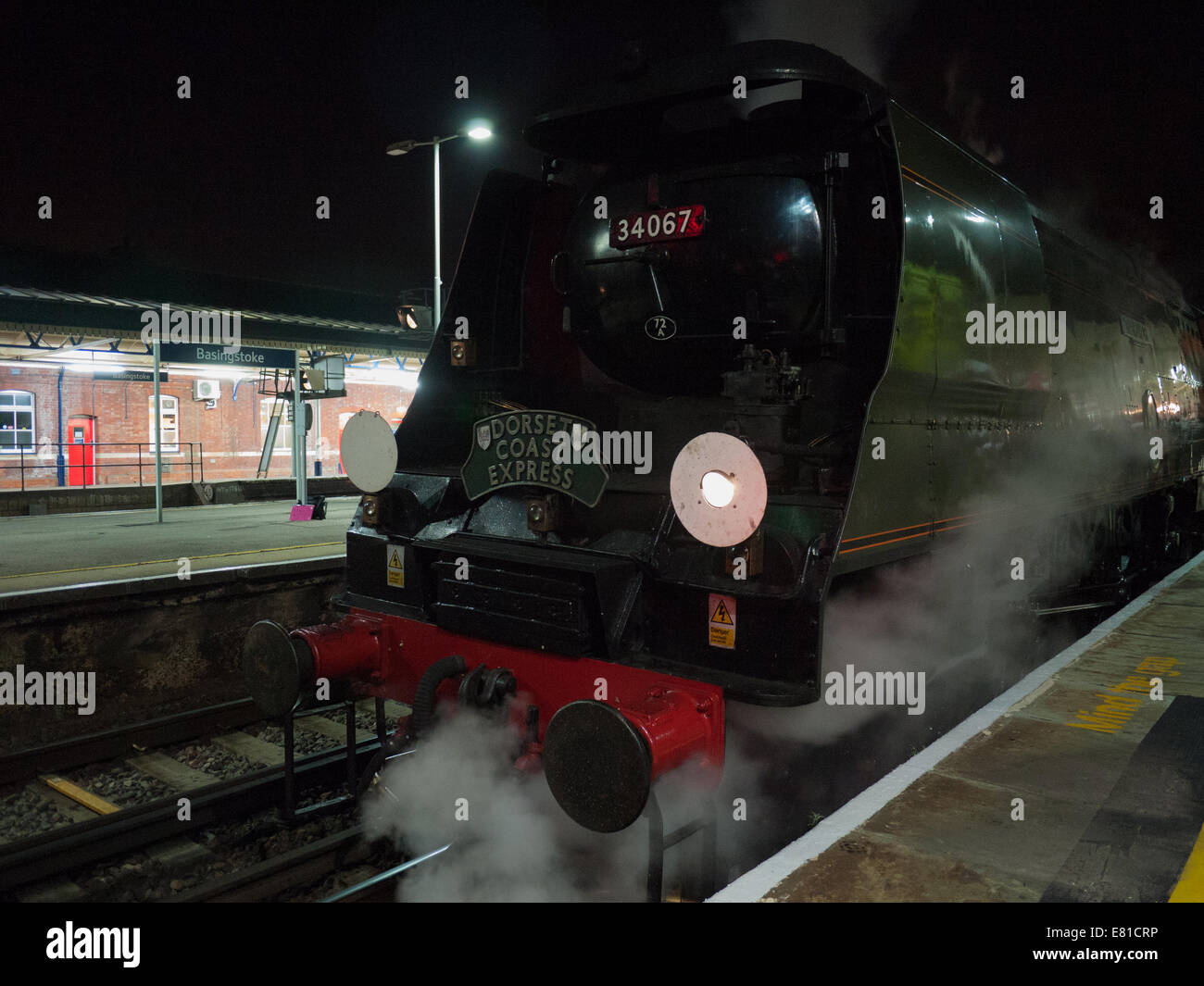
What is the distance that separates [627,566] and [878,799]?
1252 millimetres

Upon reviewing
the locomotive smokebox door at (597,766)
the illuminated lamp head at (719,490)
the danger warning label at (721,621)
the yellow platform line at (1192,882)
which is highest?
the illuminated lamp head at (719,490)

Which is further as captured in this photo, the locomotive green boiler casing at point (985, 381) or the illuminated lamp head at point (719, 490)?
the locomotive green boiler casing at point (985, 381)

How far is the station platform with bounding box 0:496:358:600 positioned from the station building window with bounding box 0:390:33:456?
10.3 metres

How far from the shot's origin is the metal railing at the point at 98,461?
22377 mm

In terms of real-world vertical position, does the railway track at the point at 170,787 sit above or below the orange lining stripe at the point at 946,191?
below

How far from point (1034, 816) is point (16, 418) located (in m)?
26.3

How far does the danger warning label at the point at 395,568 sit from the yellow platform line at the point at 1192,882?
3008 mm

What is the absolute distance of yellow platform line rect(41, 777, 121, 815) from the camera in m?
4.53

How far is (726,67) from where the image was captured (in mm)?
3248

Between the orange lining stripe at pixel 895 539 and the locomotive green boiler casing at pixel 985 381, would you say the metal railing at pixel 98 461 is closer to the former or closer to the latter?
the locomotive green boiler casing at pixel 985 381

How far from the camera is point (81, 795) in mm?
4668

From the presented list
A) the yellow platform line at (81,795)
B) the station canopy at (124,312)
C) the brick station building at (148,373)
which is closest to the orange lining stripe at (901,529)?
the yellow platform line at (81,795)
